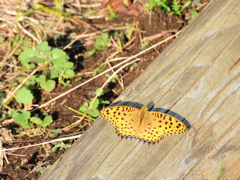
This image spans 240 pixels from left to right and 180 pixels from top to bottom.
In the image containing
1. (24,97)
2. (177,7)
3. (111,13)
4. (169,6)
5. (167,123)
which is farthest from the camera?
(111,13)

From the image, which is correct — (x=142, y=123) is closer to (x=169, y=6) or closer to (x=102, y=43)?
(x=102, y=43)

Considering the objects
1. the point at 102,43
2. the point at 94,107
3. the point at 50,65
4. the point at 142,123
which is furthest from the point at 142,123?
the point at 102,43

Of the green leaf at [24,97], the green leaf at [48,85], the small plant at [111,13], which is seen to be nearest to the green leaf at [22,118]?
the green leaf at [24,97]

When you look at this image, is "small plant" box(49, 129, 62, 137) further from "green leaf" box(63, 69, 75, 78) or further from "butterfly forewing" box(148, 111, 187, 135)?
"butterfly forewing" box(148, 111, 187, 135)

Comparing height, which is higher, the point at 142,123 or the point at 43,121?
the point at 142,123

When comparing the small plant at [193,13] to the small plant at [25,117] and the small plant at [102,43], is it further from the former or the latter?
the small plant at [25,117]

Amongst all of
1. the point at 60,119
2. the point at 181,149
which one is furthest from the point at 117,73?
the point at 181,149

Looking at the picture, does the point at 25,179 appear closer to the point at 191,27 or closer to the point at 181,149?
the point at 181,149
